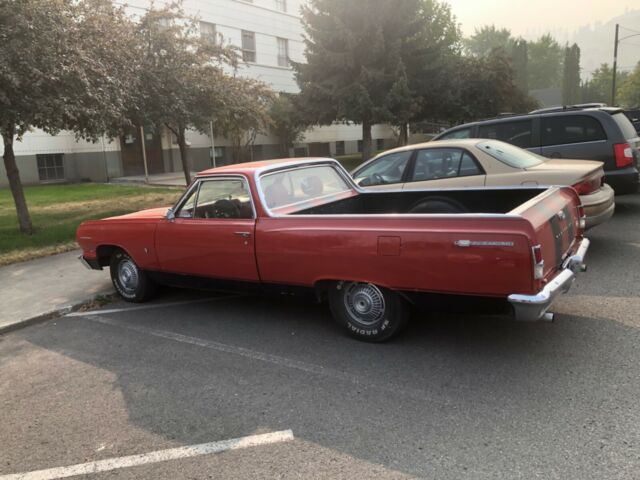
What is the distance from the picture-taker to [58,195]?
17531 mm

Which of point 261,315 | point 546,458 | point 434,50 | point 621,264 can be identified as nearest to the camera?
point 546,458

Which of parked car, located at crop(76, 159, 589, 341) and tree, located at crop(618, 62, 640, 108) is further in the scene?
tree, located at crop(618, 62, 640, 108)

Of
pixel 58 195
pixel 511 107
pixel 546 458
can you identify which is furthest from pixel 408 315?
pixel 511 107

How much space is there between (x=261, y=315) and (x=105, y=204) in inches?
427

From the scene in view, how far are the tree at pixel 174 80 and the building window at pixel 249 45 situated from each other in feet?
49.4

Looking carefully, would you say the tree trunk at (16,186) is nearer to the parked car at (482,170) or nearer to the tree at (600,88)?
the parked car at (482,170)

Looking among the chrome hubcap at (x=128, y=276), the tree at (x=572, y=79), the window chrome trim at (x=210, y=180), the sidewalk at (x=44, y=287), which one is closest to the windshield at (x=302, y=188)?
the window chrome trim at (x=210, y=180)

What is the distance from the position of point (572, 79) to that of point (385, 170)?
95.4 meters

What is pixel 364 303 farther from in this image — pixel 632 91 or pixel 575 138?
pixel 632 91

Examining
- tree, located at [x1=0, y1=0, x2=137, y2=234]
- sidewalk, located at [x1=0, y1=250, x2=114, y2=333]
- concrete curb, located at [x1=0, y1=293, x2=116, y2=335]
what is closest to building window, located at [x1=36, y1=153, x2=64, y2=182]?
tree, located at [x1=0, y1=0, x2=137, y2=234]

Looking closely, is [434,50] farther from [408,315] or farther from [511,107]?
[408,315]

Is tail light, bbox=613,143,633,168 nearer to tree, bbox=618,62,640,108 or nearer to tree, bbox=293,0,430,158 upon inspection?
tree, bbox=293,0,430,158

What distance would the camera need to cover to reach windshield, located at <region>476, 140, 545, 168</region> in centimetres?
700

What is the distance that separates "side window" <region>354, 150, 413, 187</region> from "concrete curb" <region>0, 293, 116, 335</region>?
3.88m
